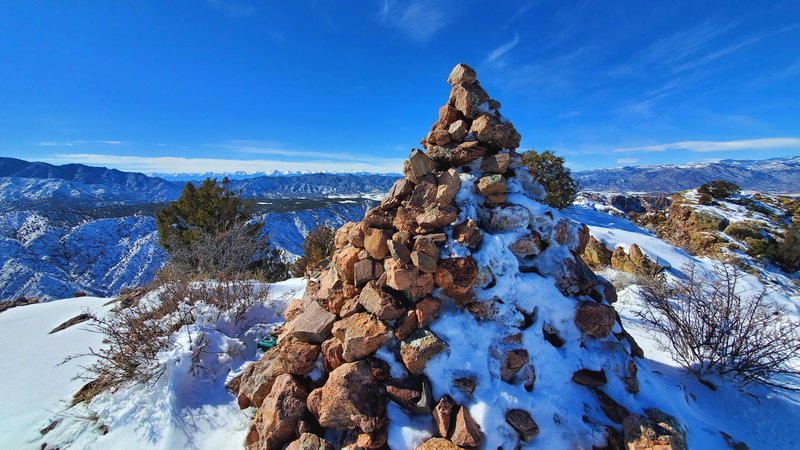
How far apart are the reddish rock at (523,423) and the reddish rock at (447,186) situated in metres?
2.59

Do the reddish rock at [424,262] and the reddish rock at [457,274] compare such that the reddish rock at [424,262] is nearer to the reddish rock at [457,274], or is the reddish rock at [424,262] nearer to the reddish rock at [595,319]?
the reddish rock at [457,274]

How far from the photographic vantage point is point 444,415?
3203 millimetres

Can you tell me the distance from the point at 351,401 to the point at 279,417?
33.2 inches

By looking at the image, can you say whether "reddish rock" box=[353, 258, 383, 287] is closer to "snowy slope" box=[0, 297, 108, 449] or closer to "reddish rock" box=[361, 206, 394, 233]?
"reddish rock" box=[361, 206, 394, 233]

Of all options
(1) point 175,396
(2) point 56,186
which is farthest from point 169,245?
(2) point 56,186

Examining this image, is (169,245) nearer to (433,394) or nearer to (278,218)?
(433,394)

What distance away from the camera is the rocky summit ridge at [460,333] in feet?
10.7

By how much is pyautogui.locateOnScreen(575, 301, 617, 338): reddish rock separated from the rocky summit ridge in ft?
0.05

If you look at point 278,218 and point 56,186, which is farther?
point 56,186

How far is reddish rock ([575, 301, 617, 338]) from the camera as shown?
12.9 ft

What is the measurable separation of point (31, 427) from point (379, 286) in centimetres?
518

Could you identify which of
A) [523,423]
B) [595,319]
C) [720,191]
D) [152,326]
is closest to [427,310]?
[523,423]

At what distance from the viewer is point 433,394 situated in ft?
11.2

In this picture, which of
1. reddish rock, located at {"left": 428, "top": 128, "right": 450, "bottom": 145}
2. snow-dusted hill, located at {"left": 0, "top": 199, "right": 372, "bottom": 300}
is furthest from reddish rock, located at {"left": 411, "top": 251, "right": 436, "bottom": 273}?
snow-dusted hill, located at {"left": 0, "top": 199, "right": 372, "bottom": 300}
